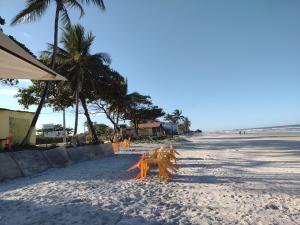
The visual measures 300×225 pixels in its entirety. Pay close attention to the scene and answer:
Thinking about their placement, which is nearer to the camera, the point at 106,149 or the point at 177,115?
the point at 106,149

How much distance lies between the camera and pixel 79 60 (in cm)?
2295

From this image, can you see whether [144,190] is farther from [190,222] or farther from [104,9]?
[104,9]

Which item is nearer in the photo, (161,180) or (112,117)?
(161,180)

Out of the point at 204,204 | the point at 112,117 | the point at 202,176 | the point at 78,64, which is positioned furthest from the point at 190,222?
the point at 112,117

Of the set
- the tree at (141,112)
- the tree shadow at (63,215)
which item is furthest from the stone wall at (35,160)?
the tree at (141,112)

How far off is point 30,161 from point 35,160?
1.14 ft

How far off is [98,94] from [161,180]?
16.9 metres

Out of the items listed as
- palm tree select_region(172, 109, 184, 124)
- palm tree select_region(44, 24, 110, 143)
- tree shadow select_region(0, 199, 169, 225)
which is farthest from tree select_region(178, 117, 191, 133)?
tree shadow select_region(0, 199, 169, 225)

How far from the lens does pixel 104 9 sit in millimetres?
18672

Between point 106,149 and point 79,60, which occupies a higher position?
point 79,60

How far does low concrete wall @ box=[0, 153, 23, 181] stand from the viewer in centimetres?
945

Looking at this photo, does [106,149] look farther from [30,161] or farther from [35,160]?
[30,161]

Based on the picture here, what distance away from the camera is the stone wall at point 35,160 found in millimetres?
9875

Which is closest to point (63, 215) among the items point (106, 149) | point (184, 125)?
point (106, 149)
